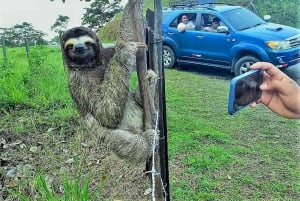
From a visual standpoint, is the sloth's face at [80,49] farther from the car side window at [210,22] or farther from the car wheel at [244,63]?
the car side window at [210,22]

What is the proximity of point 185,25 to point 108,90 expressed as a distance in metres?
2.95

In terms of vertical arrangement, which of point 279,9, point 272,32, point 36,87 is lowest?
point 36,87

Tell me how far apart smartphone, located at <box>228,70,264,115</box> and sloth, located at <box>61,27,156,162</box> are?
0.97ft

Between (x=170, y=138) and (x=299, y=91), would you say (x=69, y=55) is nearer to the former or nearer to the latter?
(x=299, y=91)

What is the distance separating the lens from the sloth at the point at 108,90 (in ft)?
4.09

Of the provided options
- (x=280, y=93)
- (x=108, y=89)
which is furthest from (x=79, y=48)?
(x=280, y=93)

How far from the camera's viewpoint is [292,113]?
1281 millimetres

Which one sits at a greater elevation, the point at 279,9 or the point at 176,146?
the point at 279,9

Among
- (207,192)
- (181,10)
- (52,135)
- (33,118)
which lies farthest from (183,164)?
(181,10)

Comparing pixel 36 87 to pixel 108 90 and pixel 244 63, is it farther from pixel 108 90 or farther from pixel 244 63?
pixel 108 90

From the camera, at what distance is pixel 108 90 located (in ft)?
4.30

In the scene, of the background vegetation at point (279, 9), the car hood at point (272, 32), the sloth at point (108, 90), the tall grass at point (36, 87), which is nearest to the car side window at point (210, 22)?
the car hood at point (272, 32)

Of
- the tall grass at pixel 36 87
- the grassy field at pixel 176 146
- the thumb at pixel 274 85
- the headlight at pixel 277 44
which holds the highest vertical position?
the thumb at pixel 274 85

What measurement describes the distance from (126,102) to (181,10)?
3123 mm
